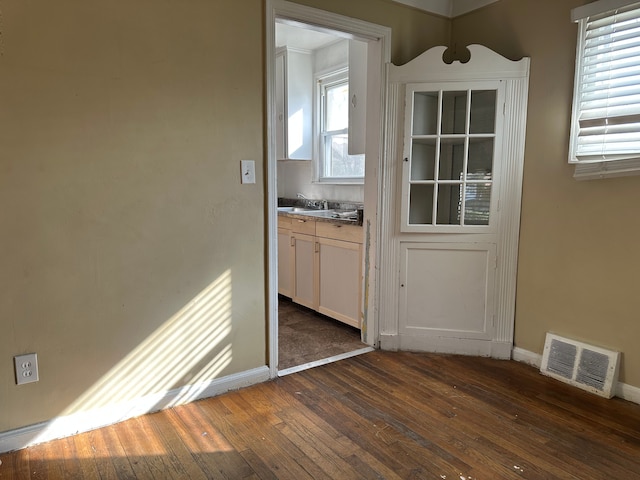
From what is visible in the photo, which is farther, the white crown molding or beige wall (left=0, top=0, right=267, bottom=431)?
the white crown molding

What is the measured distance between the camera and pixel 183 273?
2.25 meters

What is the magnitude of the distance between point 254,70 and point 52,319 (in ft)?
5.06

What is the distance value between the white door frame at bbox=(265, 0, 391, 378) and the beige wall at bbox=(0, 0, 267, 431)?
0.21ft

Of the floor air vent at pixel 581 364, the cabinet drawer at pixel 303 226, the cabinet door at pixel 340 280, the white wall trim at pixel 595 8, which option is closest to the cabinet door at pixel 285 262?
the cabinet drawer at pixel 303 226

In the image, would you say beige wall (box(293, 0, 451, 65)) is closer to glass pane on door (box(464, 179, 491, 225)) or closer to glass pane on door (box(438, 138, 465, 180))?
glass pane on door (box(438, 138, 465, 180))

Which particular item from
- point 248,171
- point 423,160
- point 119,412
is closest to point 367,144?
point 423,160

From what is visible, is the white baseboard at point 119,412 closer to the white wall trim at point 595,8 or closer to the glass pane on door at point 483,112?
the glass pane on door at point 483,112

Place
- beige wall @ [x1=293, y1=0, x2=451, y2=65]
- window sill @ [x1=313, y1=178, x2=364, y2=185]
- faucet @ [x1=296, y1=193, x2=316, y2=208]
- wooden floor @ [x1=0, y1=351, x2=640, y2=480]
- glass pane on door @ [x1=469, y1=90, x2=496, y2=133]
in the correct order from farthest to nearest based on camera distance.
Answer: faucet @ [x1=296, y1=193, x2=316, y2=208], window sill @ [x1=313, y1=178, x2=364, y2=185], glass pane on door @ [x1=469, y1=90, x2=496, y2=133], beige wall @ [x1=293, y1=0, x2=451, y2=65], wooden floor @ [x1=0, y1=351, x2=640, y2=480]

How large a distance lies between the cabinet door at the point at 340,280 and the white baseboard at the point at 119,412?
0.97 m

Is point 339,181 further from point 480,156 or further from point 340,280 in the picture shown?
point 480,156

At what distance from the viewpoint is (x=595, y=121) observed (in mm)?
2367

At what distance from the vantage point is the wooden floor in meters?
1.80

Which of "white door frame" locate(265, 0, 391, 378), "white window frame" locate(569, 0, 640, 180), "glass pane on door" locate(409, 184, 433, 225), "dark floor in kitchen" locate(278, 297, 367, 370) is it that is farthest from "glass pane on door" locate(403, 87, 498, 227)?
"dark floor in kitchen" locate(278, 297, 367, 370)

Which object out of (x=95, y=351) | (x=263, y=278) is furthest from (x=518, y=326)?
(x=95, y=351)
